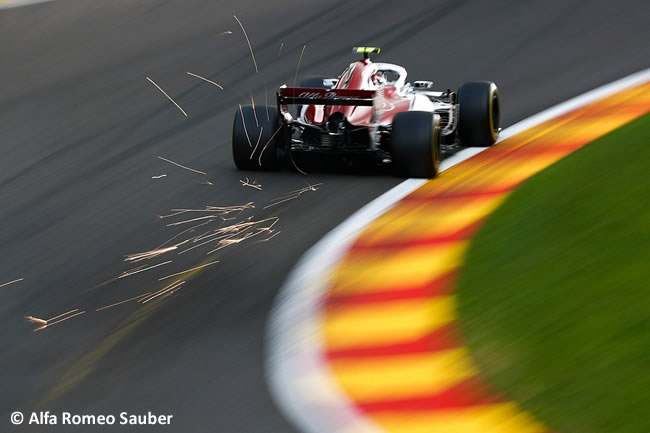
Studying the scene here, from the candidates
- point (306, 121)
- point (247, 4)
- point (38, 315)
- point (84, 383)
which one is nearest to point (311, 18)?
point (247, 4)

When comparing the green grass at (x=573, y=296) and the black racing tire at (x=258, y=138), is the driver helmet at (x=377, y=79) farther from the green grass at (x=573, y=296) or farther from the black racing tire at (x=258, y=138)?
the green grass at (x=573, y=296)

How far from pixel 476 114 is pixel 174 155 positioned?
10.4 ft

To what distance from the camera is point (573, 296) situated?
564 cm

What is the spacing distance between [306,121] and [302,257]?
2.68 m

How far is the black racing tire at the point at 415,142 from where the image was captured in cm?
923

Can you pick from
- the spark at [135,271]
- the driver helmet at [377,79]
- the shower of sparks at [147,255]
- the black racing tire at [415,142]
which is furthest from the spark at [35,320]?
the driver helmet at [377,79]

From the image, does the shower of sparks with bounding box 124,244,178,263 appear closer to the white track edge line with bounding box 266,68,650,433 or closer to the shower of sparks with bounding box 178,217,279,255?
the shower of sparks with bounding box 178,217,279,255

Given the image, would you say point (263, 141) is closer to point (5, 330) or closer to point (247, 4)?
point (5, 330)

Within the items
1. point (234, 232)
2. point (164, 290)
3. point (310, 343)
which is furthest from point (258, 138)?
point (310, 343)

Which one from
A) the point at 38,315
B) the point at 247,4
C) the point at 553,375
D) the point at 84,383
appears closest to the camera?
the point at 553,375

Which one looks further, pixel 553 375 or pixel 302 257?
pixel 302 257

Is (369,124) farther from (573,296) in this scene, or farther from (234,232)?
(573,296)

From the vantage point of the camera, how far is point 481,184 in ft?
29.8

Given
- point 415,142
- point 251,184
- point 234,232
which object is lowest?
point 251,184
